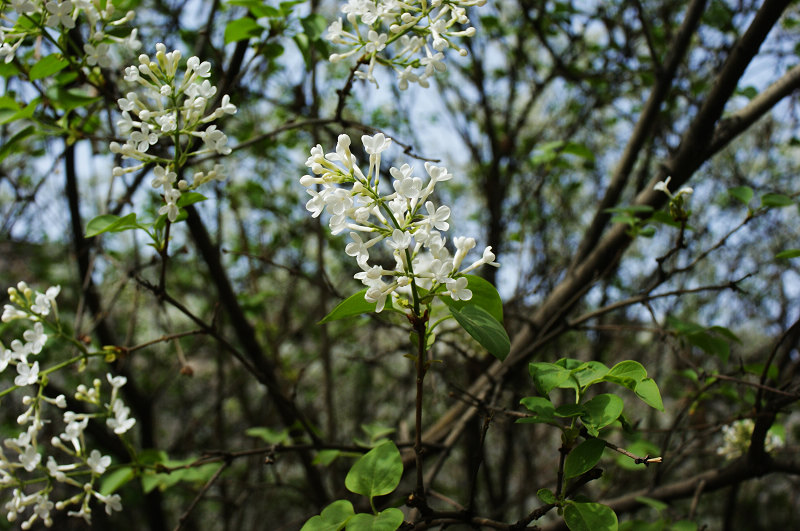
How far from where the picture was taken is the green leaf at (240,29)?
4.25 ft

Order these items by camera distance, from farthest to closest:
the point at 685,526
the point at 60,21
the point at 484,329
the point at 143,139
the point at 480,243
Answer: the point at 480,243 < the point at 685,526 < the point at 60,21 < the point at 143,139 < the point at 484,329

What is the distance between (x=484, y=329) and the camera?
0.76 metres

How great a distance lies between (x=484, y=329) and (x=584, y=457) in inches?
9.3

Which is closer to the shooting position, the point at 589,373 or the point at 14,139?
the point at 589,373

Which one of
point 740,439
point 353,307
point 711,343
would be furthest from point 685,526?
point 353,307

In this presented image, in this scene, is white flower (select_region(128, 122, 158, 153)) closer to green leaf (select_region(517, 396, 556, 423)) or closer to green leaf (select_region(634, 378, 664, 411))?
green leaf (select_region(517, 396, 556, 423))

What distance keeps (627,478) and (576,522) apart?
2376 millimetres

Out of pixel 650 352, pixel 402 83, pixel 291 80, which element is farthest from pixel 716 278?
pixel 402 83

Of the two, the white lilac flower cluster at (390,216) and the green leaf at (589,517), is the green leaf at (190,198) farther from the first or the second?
the green leaf at (589,517)

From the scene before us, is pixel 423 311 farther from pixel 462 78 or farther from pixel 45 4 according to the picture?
pixel 462 78

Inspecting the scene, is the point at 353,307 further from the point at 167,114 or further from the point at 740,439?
the point at 740,439

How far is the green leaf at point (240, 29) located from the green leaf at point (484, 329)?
2.96ft

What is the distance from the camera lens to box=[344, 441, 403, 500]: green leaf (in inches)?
33.2

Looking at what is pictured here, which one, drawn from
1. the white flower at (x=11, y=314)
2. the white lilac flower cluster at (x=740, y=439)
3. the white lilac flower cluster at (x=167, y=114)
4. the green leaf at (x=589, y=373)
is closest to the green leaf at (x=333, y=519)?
the green leaf at (x=589, y=373)
